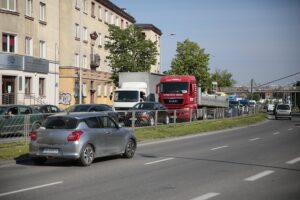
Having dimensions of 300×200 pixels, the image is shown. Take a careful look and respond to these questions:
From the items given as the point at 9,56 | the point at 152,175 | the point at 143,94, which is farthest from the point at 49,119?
the point at 9,56

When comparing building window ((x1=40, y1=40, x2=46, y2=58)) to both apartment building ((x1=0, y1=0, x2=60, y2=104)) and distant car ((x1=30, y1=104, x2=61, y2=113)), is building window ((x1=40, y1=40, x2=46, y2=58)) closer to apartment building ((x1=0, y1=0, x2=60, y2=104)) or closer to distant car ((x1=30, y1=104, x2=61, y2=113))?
apartment building ((x1=0, y1=0, x2=60, y2=104))

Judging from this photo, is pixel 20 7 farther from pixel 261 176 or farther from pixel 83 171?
pixel 261 176

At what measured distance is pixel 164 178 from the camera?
37.8ft

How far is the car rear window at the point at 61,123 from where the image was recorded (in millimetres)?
14164

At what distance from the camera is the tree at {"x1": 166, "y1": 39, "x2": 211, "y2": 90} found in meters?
70.4

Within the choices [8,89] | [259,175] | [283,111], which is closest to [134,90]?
[8,89]

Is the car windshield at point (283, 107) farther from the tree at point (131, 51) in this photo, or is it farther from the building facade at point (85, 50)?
the building facade at point (85, 50)

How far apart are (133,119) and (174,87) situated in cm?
1225

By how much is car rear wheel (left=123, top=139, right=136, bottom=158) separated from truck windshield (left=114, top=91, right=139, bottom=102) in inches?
773

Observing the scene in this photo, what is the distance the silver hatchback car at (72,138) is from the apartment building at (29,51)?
25033 millimetres

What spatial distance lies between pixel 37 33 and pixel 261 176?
35308 mm

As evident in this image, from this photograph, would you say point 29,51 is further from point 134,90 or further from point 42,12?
point 134,90

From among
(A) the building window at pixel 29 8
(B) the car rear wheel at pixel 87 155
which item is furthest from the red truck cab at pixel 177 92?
(B) the car rear wheel at pixel 87 155

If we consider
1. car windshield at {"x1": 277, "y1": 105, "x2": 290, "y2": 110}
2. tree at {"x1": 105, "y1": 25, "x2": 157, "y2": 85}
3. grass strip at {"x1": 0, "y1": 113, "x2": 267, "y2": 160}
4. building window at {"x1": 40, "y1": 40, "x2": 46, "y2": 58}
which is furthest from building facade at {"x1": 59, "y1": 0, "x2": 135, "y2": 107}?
car windshield at {"x1": 277, "y1": 105, "x2": 290, "y2": 110}
